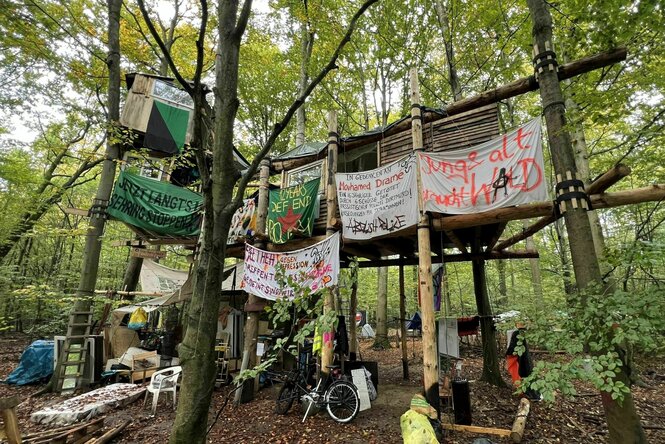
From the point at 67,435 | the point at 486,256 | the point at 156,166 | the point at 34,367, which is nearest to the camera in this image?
the point at 67,435

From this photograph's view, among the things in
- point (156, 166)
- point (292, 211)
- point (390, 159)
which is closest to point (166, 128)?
point (156, 166)

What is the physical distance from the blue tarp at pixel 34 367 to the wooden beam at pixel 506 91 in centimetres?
1107

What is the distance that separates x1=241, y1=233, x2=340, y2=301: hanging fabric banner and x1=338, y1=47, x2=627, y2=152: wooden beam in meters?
3.08

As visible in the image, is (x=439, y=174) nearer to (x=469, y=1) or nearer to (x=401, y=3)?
(x=469, y=1)

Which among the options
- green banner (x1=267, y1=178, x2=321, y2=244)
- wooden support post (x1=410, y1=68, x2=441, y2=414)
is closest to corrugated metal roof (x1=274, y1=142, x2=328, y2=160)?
green banner (x1=267, y1=178, x2=321, y2=244)

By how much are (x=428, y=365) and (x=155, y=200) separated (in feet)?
30.7

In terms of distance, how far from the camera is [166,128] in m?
12.1

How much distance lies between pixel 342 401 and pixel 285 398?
148 centimetres

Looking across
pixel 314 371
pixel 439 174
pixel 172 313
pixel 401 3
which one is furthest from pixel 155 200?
pixel 401 3

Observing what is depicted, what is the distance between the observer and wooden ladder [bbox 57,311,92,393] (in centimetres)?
842

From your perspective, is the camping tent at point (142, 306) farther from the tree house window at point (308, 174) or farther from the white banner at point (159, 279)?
the tree house window at point (308, 174)

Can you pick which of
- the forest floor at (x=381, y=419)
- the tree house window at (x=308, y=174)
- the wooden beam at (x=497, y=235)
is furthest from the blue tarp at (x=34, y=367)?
the wooden beam at (x=497, y=235)

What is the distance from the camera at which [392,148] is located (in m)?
8.23

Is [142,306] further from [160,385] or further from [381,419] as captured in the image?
[381,419]
